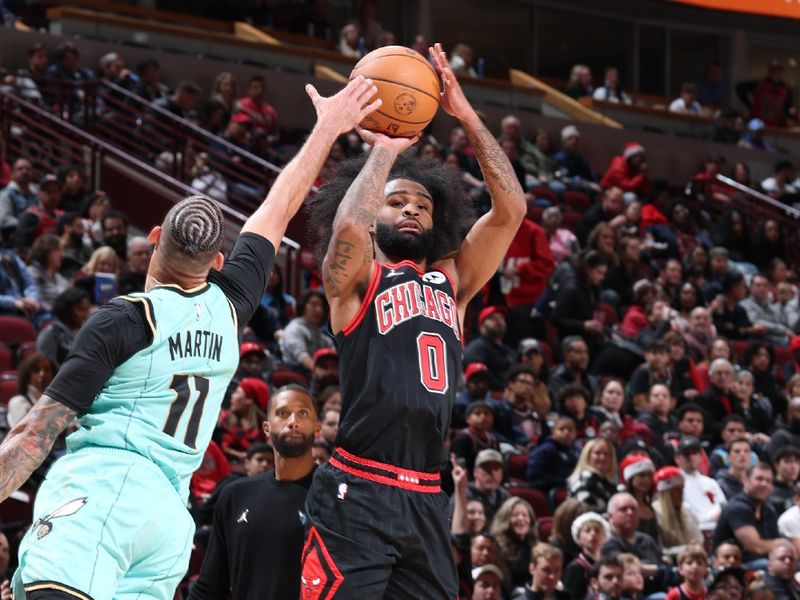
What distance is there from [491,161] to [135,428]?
2.16m

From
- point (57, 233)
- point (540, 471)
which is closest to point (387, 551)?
point (540, 471)

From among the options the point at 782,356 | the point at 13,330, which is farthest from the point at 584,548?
the point at 782,356

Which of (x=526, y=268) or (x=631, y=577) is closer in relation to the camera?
(x=631, y=577)

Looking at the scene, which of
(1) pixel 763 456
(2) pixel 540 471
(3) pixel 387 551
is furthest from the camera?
(1) pixel 763 456

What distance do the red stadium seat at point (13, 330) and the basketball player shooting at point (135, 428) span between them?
229 inches

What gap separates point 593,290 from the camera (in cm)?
1352

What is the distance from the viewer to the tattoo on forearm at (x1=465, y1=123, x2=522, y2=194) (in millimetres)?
5523

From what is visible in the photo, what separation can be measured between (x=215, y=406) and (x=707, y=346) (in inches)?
417

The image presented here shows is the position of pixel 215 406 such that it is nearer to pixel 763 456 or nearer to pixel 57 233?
pixel 57 233

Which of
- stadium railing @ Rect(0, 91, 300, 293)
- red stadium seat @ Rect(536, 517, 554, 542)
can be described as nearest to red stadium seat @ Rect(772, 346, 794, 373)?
stadium railing @ Rect(0, 91, 300, 293)

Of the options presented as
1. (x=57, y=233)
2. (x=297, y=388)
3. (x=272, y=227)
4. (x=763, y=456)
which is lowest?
(x=763, y=456)

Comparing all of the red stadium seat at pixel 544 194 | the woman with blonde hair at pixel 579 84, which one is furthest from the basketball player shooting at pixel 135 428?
the woman with blonde hair at pixel 579 84

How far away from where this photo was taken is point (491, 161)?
5.52 meters

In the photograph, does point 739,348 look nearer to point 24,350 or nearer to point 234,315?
point 24,350
